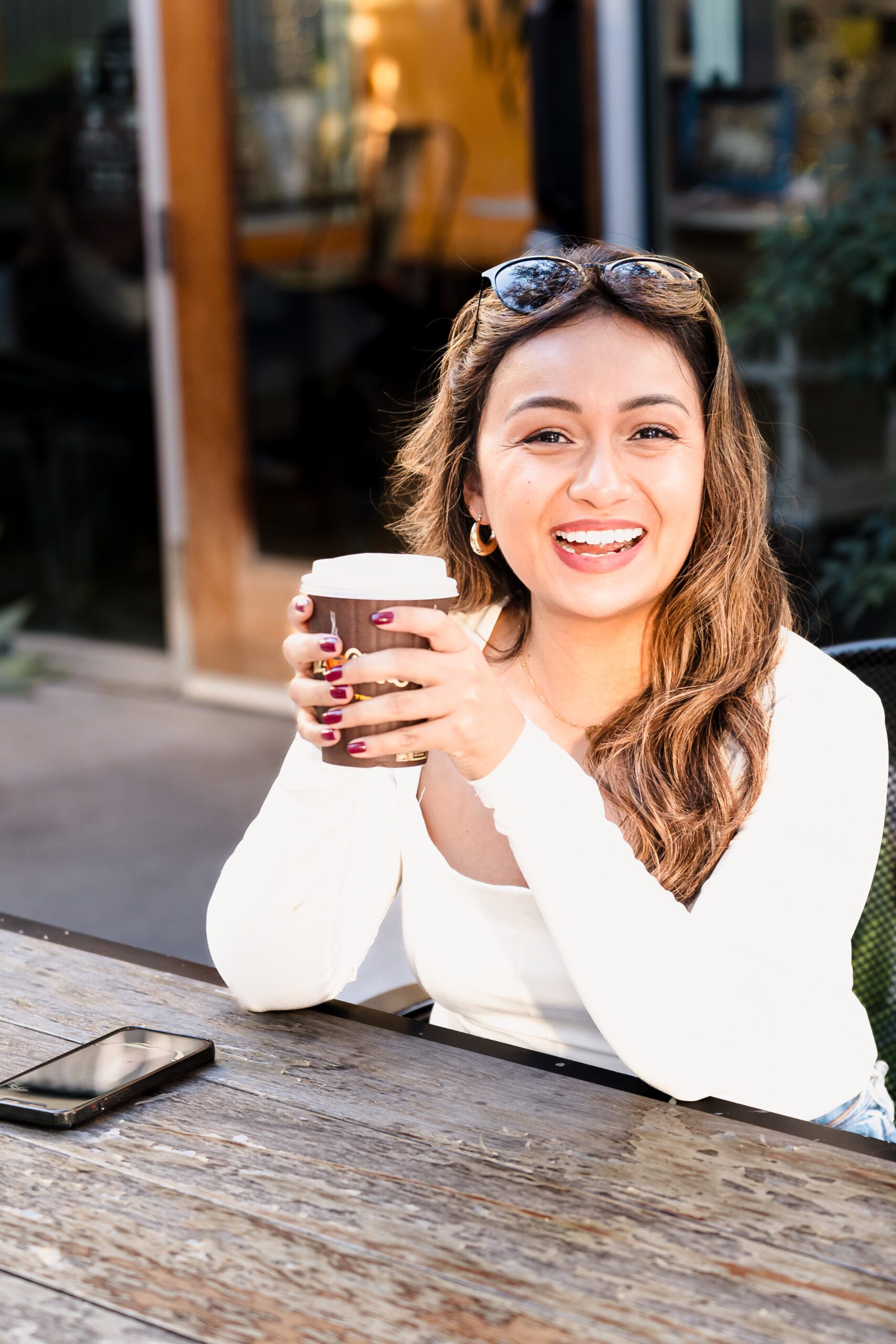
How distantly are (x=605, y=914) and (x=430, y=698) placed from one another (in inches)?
9.6

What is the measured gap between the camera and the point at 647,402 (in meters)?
1.52

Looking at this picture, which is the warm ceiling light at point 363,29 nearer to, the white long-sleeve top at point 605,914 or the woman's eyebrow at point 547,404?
the woman's eyebrow at point 547,404

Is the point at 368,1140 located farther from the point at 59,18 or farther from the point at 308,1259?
the point at 59,18

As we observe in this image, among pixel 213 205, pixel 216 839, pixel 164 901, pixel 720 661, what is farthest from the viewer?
pixel 213 205

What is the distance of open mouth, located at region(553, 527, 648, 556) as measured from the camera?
1.50 m

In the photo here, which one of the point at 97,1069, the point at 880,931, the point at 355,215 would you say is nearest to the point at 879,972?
the point at 880,931

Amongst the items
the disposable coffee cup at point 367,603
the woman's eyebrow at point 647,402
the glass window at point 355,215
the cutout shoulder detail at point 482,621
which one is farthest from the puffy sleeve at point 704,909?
the glass window at point 355,215

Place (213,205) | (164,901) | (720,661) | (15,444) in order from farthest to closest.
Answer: (15,444) → (213,205) → (164,901) → (720,661)

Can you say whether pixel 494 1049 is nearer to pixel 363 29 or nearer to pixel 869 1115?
pixel 869 1115

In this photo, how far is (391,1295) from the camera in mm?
936

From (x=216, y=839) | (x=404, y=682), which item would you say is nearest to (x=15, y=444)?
(x=216, y=839)

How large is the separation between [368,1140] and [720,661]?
666 mm

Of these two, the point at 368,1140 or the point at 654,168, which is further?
the point at 654,168

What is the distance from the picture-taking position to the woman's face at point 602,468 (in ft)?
4.94
